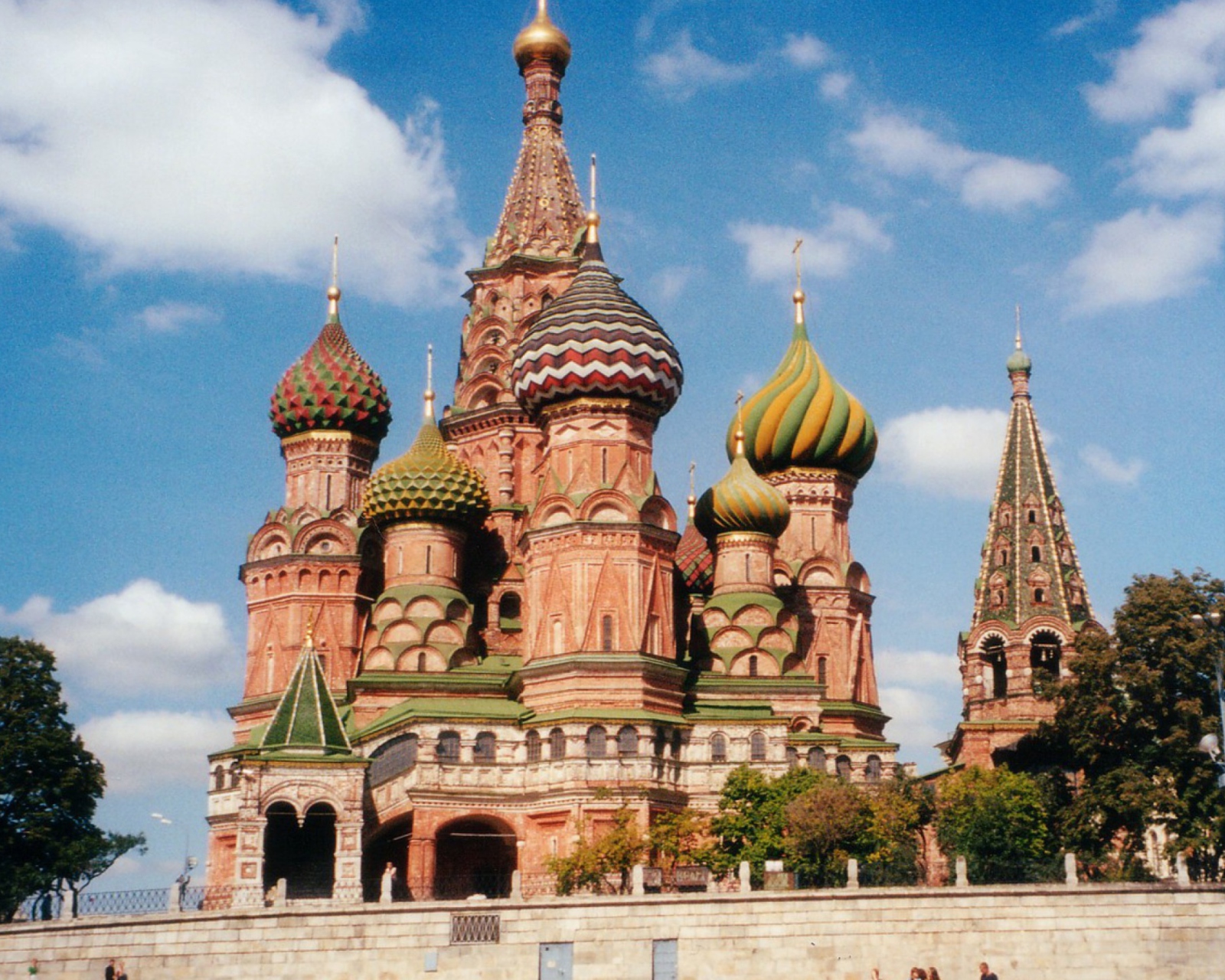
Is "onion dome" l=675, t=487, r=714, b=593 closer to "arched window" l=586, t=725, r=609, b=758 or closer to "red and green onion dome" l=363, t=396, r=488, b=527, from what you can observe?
"red and green onion dome" l=363, t=396, r=488, b=527

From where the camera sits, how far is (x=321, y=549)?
172ft

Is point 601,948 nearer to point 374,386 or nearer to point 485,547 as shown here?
point 485,547

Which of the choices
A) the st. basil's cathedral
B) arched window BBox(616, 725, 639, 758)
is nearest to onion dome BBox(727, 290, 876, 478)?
the st. basil's cathedral

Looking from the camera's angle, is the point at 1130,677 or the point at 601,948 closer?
the point at 601,948

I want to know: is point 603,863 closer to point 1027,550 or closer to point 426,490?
point 426,490

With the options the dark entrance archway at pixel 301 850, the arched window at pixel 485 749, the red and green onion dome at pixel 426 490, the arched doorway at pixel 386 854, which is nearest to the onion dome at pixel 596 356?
the red and green onion dome at pixel 426 490

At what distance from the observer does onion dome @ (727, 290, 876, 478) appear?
53.8 m

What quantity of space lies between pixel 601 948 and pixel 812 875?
606 centimetres

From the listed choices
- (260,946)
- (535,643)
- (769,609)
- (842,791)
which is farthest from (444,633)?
(260,946)

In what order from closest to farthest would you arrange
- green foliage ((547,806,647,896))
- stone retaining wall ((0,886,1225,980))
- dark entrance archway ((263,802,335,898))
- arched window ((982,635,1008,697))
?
stone retaining wall ((0,886,1225,980))
green foliage ((547,806,647,896))
dark entrance archway ((263,802,335,898))
arched window ((982,635,1008,697))

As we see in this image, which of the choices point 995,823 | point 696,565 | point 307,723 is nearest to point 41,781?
point 307,723

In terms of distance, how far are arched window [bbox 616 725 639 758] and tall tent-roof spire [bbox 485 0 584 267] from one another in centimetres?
1768

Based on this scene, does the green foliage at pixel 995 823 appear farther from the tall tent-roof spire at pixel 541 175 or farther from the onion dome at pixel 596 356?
the tall tent-roof spire at pixel 541 175

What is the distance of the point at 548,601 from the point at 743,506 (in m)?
6.67
